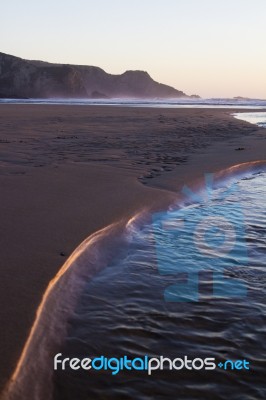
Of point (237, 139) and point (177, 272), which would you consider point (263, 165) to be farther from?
point (177, 272)

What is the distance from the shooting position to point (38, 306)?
2902 millimetres

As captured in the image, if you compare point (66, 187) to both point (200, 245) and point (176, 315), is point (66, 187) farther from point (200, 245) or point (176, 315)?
point (176, 315)

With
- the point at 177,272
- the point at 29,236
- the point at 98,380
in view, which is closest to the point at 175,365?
the point at 98,380

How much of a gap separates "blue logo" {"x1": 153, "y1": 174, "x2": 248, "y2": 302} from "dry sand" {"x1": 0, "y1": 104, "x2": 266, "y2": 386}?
0.46 meters

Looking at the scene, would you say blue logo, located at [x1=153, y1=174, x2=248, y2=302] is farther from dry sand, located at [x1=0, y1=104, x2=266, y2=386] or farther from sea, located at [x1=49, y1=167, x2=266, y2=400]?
dry sand, located at [x1=0, y1=104, x2=266, y2=386]

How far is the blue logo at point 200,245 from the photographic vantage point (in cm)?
364

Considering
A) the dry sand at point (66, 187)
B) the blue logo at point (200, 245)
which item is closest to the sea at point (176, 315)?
the blue logo at point (200, 245)

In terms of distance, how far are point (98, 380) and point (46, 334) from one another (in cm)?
49

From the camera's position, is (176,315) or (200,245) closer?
(176,315)

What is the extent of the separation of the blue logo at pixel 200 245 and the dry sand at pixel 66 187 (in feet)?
1.51

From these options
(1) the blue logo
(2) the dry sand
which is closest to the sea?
(1) the blue logo

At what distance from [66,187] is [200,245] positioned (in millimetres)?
2303

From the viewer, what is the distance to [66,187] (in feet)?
20.2

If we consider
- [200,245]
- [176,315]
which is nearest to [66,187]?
[200,245]
